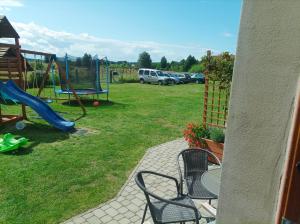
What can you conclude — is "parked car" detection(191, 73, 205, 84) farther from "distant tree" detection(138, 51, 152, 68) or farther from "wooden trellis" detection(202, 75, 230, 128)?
"wooden trellis" detection(202, 75, 230, 128)

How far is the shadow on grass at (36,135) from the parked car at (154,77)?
20160mm

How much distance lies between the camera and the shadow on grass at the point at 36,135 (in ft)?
20.2

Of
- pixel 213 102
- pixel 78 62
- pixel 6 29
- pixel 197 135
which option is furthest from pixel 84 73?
pixel 197 135

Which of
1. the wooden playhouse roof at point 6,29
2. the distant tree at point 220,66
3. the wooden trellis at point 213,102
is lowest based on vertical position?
the wooden trellis at point 213,102

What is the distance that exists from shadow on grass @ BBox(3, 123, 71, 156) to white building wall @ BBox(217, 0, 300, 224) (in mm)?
5580

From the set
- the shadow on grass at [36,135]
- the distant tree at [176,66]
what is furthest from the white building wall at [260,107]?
the distant tree at [176,66]

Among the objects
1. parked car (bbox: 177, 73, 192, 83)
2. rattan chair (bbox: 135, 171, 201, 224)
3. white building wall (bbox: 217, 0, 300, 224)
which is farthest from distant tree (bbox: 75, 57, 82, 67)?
parked car (bbox: 177, 73, 192, 83)

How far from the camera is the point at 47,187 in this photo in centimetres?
442

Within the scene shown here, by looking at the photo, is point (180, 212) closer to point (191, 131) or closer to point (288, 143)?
point (288, 143)

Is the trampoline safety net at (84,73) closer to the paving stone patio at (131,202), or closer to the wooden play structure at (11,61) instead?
the wooden play structure at (11,61)

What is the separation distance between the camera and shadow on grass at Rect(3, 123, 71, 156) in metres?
6.17

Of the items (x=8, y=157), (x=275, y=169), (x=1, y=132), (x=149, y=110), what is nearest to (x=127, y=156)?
(x=8, y=157)

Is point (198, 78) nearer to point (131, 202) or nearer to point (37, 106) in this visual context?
point (37, 106)

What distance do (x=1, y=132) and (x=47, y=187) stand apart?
4.19 m
